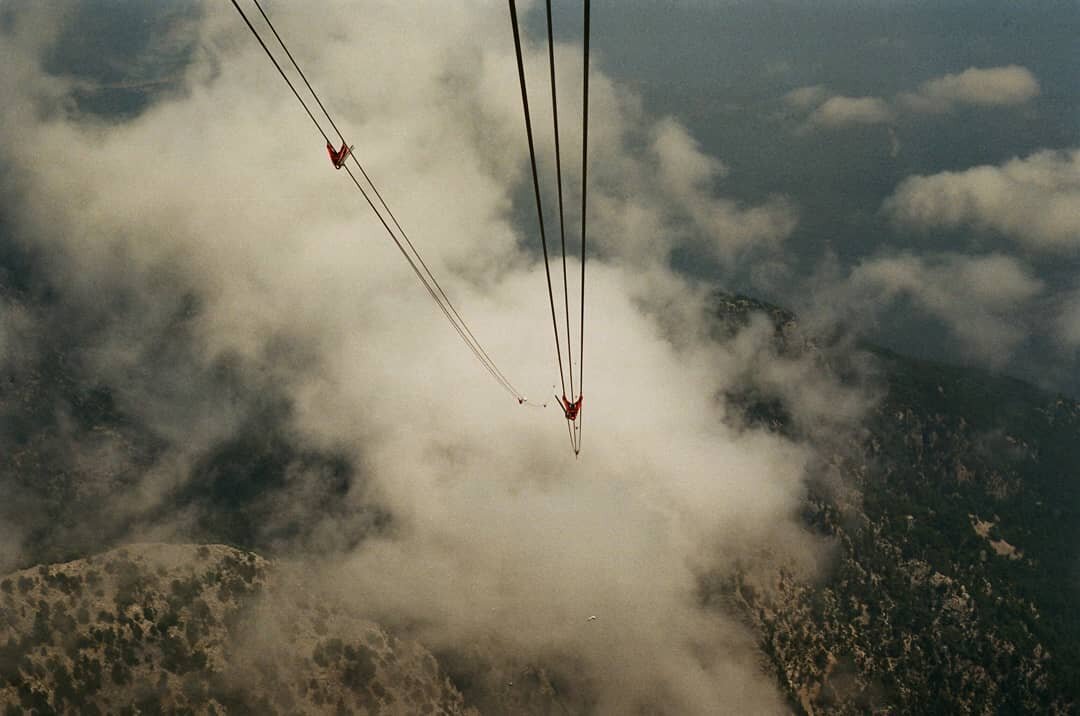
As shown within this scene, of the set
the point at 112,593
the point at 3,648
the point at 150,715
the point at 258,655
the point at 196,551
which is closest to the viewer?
the point at 3,648

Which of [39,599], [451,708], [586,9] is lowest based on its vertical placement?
[451,708]

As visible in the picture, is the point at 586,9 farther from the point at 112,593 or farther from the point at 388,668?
the point at 388,668

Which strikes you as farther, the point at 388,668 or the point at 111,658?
the point at 388,668

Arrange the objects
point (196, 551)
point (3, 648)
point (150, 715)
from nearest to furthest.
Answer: point (3, 648)
point (150, 715)
point (196, 551)

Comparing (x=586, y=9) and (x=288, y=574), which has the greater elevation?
(x=586, y=9)

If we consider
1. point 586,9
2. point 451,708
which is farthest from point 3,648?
point 586,9

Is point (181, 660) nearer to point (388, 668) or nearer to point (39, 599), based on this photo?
point (39, 599)
